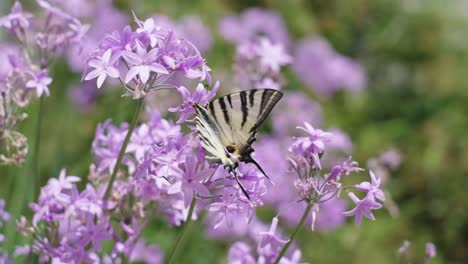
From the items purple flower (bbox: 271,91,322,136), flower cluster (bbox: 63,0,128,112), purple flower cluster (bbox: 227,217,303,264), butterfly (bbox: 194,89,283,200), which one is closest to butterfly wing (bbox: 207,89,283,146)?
butterfly (bbox: 194,89,283,200)

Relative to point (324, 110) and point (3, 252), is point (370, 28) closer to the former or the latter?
point (324, 110)

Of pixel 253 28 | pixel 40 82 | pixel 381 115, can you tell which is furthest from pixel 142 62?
pixel 381 115

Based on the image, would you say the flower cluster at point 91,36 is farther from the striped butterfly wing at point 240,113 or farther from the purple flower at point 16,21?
the striped butterfly wing at point 240,113

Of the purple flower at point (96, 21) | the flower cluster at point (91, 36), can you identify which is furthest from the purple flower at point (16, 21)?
the flower cluster at point (91, 36)

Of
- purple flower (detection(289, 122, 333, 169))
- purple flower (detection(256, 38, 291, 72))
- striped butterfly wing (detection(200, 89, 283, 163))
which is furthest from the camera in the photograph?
purple flower (detection(256, 38, 291, 72))

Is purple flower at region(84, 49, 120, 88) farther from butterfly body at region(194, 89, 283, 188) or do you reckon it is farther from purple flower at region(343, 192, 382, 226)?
purple flower at region(343, 192, 382, 226)

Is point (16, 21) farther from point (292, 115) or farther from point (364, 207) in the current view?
point (292, 115)

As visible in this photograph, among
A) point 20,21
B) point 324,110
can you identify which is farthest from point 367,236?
point 20,21
